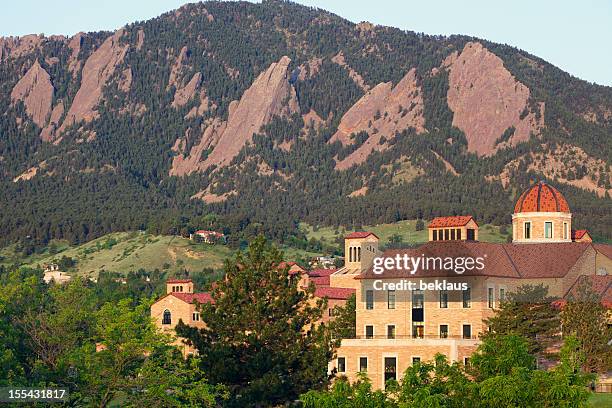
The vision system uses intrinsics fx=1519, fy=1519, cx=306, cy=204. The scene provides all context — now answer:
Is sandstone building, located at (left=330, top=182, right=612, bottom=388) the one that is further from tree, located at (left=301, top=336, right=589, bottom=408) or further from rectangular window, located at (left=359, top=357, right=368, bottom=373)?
tree, located at (left=301, top=336, right=589, bottom=408)

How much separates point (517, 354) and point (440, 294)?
108ft

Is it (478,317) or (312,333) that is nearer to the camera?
(312,333)

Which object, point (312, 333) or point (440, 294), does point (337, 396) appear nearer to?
point (312, 333)

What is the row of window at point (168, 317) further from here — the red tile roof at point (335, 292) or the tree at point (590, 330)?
the tree at point (590, 330)

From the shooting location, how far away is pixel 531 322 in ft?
393

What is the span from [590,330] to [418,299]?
18113 mm

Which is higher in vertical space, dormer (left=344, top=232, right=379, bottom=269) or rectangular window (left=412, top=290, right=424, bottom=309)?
dormer (left=344, top=232, right=379, bottom=269)

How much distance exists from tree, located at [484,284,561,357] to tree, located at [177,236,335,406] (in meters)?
14.2

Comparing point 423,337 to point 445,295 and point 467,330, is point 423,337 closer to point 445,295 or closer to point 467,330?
point 467,330

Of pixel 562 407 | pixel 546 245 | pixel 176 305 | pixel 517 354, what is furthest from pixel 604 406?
pixel 176 305

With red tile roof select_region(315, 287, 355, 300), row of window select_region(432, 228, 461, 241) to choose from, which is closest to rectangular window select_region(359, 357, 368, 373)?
row of window select_region(432, 228, 461, 241)

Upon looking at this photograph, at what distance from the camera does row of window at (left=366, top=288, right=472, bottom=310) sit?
12875 cm

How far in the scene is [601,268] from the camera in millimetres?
139625

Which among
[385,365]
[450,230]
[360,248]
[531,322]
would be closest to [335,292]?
[360,248]
